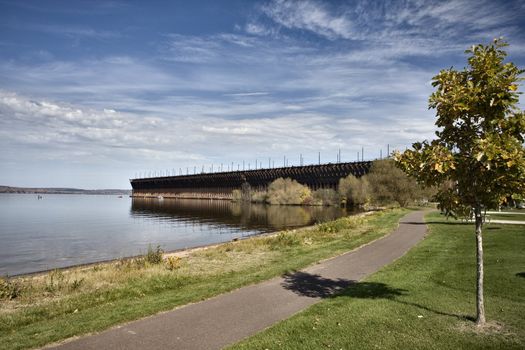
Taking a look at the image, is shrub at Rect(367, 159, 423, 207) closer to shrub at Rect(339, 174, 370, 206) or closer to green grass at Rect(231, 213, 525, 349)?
shrub at Rect(339, 174, 370, 206)

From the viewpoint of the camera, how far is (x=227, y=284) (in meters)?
12.9

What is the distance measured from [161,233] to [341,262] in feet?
106

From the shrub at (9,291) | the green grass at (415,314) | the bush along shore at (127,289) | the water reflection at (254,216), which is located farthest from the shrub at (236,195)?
the green grass at (415,314)

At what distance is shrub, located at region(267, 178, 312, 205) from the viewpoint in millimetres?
118562

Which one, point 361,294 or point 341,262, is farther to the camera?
point 341,262

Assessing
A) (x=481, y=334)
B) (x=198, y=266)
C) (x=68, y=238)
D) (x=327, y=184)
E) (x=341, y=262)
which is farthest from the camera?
(x=327, y=184)

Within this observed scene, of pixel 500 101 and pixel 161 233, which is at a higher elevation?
pixel 500 101

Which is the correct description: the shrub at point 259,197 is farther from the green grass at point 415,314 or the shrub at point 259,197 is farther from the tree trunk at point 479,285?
the tree trunk at point 479,285

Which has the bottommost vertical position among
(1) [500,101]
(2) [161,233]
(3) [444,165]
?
(2) [161,233]

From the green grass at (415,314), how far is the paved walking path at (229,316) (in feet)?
2.03

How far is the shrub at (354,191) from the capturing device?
98.2 metres

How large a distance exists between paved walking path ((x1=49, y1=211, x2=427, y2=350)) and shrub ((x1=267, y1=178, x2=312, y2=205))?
103 m

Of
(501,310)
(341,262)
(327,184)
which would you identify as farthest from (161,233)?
(327,184)

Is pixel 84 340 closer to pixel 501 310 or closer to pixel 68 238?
pixel 501 310
